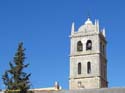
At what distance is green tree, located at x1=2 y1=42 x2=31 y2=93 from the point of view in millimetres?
55688

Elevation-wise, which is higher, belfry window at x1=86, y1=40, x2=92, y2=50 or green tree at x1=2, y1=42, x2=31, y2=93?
belfry window at x1=86, y1=40, x2=92, y2=50

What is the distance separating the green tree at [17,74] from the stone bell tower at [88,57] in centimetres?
4017

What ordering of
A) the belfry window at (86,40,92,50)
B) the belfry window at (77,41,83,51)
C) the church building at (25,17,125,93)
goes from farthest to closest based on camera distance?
the belfry window at (77,41,83,51), the belfry window at (86,40,92,50), the church building at (25,17,125,93)

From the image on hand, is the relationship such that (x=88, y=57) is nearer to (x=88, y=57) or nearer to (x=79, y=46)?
(x=88, y=57)

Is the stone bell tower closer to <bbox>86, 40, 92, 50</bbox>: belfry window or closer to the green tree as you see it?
<bbox>86, 40, 92, 50</bbox>: belfry window

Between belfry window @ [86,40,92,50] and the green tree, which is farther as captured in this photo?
belfry window @ [86,40,92,50]

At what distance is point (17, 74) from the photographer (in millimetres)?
56156

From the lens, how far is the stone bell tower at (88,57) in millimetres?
96812

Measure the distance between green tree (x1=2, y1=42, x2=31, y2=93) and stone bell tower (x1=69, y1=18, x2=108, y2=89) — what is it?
40167 mm

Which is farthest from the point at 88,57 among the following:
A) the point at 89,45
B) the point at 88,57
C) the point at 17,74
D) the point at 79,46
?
the point at 17,74

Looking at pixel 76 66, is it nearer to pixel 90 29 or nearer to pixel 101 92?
pixel 90 29

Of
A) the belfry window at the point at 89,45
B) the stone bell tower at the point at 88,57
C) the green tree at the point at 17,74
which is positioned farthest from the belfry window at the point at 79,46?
the green tree at the point at 17,74

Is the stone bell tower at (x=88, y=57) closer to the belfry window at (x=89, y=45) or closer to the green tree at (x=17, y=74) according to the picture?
the belfry window at (x=89, y=45)

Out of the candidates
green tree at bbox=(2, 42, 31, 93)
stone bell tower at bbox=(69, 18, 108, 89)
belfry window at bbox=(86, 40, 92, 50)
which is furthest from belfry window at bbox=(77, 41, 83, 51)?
green tree at bbox=(2, 42, 31, 93)
